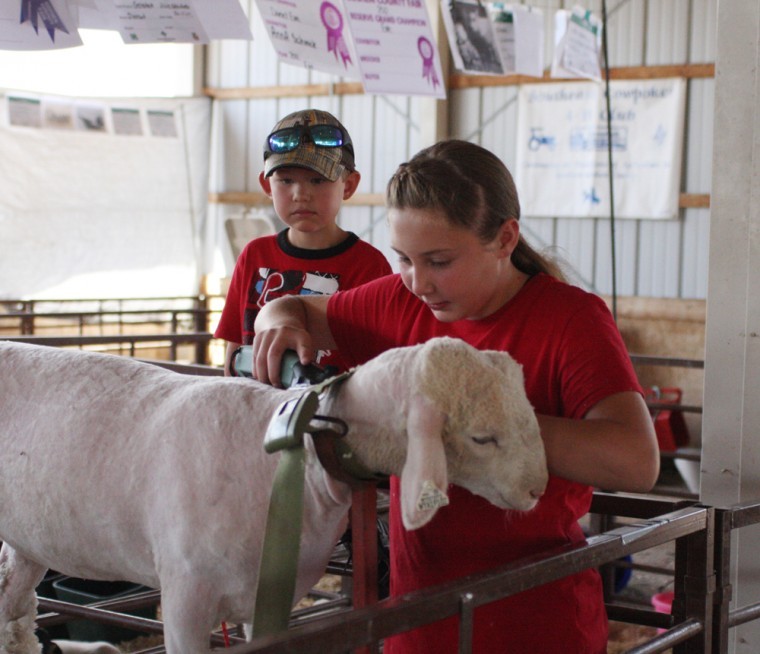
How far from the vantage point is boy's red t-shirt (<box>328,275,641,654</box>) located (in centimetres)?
147

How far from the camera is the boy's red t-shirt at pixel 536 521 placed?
4.84 ft

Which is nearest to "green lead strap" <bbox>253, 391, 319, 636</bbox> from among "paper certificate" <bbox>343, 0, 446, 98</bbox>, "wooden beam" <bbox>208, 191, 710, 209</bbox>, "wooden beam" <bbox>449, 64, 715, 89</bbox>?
"paper certificate" <bbox>343, 0, 446, 98</bbox>

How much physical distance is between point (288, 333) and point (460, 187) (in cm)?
37

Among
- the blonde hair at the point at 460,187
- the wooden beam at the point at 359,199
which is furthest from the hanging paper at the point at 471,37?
the wooden beam at the point at 359,199

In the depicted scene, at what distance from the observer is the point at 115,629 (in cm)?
385

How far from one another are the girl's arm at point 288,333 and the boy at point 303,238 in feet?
1.23

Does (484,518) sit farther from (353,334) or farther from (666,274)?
(666,274)

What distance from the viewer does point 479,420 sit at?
1302 millimetres

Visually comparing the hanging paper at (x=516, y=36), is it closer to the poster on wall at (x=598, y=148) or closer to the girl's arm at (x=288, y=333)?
the poster on wall at (x=598, y=148)

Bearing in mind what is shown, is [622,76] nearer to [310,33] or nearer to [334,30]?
[334,30]

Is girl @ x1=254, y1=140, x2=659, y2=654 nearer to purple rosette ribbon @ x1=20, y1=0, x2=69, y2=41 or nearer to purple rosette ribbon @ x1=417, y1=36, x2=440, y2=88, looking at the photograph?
purple rosette ribbon @ x1=20, y1=0, x2=69, y2=41

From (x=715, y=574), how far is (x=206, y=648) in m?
0.96

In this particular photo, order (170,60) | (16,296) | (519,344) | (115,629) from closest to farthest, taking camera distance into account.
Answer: (519,344)
(115,629)
(16,296)
(170,60)

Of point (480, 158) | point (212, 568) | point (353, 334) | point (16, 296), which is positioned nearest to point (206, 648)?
point (212, 568)
